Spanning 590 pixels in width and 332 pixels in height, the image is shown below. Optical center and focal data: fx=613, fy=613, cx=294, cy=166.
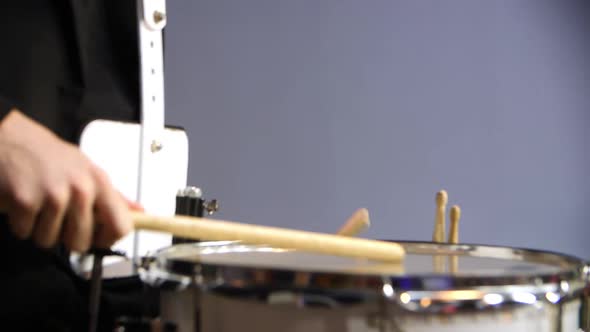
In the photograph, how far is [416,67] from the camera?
1.32 metres

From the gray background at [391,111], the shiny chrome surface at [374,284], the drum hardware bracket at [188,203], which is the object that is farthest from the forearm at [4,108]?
the gray background at [391,111]

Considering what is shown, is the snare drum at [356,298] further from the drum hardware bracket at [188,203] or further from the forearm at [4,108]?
the drum hardware bracket at [188,203]

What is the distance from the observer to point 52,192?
321 mm

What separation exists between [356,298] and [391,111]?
1.01 meters

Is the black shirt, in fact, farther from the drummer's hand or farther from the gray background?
the gray background

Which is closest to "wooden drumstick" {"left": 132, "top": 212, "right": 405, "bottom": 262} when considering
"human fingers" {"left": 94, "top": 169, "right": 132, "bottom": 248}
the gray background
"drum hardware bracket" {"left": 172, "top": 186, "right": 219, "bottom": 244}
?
"human fingers" {"left": 94, "top": 169, "right": 132, "bottom": 248}

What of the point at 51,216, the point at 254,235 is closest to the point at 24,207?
the point at 51,216

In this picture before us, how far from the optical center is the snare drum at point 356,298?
0.31 meters

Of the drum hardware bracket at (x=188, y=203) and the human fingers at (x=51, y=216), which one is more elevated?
the drum hardware bracket at (x=188, y=203)

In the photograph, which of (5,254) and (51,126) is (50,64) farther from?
(5,254)

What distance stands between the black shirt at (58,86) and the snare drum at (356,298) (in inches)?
4.2

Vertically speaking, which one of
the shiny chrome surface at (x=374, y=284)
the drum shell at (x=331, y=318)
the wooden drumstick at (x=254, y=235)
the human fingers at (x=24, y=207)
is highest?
the human fingers at (x=24, y=207)

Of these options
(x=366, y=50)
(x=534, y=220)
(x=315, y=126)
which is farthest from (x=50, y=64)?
(x=534, y=220)

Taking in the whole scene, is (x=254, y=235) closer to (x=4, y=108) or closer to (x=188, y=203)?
(x=4, y=108)
